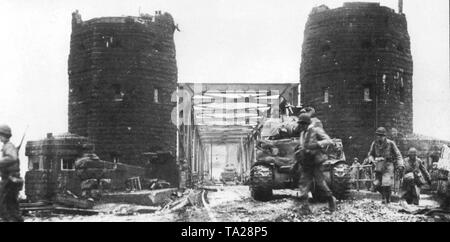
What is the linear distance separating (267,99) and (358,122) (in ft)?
33.2

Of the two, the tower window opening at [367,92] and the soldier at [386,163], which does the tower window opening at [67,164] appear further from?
the tower window opening at [367,92]

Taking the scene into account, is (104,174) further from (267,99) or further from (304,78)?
(267,99)

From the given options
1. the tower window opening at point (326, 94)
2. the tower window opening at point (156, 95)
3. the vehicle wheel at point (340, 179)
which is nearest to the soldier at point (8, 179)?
the vehicle wheel at point (340, 179)

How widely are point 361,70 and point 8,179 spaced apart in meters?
21.9

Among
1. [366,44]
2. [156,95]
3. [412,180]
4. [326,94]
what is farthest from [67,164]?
[366,44]

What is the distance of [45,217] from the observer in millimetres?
14266

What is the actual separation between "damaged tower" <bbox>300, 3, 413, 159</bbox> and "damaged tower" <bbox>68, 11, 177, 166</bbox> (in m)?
8.37

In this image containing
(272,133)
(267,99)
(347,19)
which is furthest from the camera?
(267,99)

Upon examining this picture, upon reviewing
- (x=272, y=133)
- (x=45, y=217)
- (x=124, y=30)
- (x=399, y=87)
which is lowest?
(x=45, y=217)

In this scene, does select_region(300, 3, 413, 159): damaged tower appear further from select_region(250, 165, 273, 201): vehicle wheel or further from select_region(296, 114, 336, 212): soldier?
select_region(296, 114, 336, 212): soldier

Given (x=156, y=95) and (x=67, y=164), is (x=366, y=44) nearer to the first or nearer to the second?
(x=156, y=95)

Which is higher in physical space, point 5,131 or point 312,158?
point 5,131

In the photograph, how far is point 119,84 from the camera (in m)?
28.8

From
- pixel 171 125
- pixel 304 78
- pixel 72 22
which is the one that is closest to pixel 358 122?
pixel 304 78
